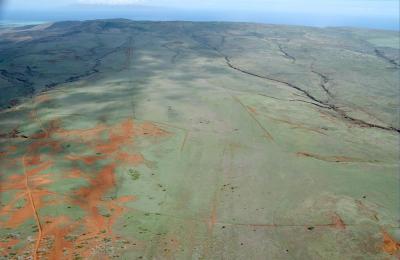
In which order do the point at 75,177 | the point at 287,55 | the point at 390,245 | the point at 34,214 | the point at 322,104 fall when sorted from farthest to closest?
the point at 287,55
the point at 322,104
the point at 75,177
the point at 34,214
the point at 390,245

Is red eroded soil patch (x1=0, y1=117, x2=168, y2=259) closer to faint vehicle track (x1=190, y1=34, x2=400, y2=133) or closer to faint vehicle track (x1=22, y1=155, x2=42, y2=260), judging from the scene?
faint vehicle track (x1=22, y1=155, x2=42, y2=260)

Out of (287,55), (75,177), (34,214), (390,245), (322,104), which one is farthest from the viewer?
(287,55)

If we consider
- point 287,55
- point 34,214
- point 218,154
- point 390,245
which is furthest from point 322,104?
point 34,214

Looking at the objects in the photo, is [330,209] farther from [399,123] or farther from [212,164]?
[399,123]

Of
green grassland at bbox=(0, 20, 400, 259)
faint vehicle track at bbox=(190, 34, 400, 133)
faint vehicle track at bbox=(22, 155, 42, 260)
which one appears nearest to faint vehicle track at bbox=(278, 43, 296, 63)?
green grassland at bbox=(0, 20, 400, 259)

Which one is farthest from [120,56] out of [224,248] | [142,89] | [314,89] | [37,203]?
[224,248]

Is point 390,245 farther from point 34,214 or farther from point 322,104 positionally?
point 322,104

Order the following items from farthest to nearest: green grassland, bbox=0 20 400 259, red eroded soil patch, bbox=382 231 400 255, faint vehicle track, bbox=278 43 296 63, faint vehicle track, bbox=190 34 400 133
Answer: faint vehicle track, bbox=278 43 296 63 < faint vehicle track, bbox=190 34 400 133 < green grassland, bbox=0 20 400 259 < red eroded soil patch, bbox=382 231 400 255
